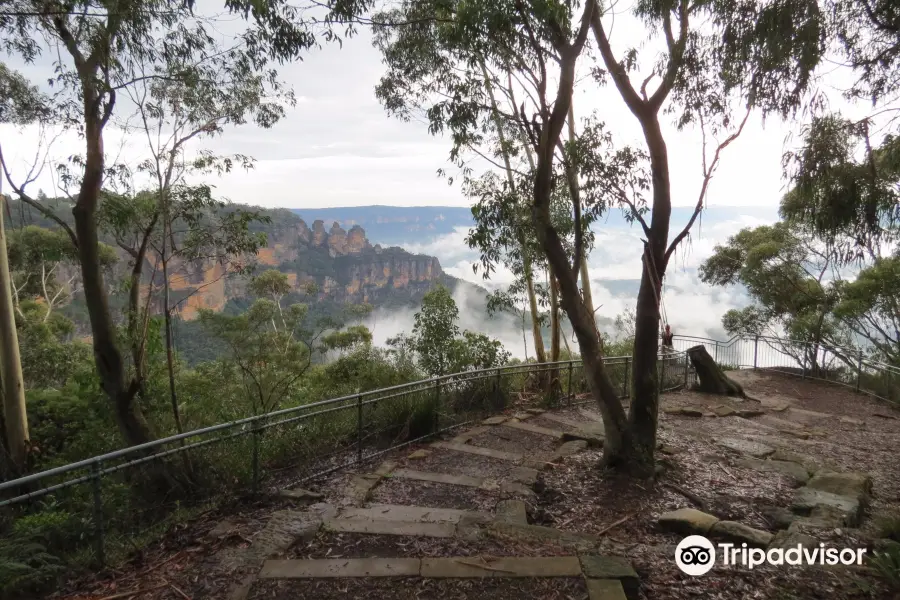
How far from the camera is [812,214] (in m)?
6.06

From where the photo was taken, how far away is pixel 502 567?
3402 mm

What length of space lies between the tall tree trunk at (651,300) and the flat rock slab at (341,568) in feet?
10.6

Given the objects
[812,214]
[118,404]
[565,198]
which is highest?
[565,198]

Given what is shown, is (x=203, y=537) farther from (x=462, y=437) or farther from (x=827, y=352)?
(x=827, y=352)

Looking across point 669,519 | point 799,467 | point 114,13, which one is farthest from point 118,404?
point 799,467

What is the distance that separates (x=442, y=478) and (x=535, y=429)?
2493mm

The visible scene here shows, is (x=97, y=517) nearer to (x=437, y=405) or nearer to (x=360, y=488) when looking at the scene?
(x=360, y=488)

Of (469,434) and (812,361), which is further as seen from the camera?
(812,361)

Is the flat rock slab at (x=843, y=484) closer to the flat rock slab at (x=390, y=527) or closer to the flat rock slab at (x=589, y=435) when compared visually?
the flat rock slab at (x=589, y=435)

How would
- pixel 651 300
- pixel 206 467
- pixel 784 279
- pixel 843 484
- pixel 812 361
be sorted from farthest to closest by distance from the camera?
pixel 784 279 → pixel 812 361 → pixel 651 300 → pixel 206 467 → pixel 843 484

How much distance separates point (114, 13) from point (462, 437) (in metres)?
5.92

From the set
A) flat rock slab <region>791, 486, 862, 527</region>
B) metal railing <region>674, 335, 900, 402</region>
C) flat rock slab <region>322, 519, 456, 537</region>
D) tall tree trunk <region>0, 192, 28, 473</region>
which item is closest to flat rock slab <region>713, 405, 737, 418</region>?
metal railing <region>674, 335, 900, 402</region>

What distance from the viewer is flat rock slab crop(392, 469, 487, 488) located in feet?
17.6

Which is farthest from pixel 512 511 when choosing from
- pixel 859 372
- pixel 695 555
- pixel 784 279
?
pixel 784 279
